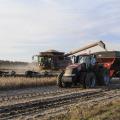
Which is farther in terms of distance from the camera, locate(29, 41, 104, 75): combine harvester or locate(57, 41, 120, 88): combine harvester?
locate(29, 41, 104, 75): combine harvester

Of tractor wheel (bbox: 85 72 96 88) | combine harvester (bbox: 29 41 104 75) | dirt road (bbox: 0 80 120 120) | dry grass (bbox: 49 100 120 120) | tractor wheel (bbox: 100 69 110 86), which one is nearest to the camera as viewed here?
dry grass (bbox: 49 100 120 120)

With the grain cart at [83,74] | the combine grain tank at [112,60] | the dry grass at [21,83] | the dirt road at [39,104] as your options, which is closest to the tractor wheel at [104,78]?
the grain cart at [83,74]

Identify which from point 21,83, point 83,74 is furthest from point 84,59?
point 21,83

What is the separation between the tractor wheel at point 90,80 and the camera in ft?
81.4

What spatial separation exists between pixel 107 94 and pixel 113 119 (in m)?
8.34

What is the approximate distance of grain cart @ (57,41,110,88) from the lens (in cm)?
2462

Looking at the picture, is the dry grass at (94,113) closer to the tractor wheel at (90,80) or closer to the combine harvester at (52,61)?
the tractor wheel at (90,80)

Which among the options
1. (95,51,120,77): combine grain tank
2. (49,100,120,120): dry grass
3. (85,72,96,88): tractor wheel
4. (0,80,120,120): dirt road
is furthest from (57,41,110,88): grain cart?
(49,100,120,120): dry grass

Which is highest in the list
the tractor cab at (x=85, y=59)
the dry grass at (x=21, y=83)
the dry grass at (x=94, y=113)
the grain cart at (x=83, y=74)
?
the tractor cab at (x=85, y=59)

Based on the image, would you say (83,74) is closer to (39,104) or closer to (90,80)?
(90,80)

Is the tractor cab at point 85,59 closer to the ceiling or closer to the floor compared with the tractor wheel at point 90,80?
closer to the ceiling

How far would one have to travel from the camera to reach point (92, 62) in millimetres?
25922

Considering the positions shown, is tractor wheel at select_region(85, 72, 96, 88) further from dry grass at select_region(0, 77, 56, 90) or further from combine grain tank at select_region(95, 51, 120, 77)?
combine grain tank at select_region(95, 51, 120, 77)

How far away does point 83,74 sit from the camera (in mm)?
24891
